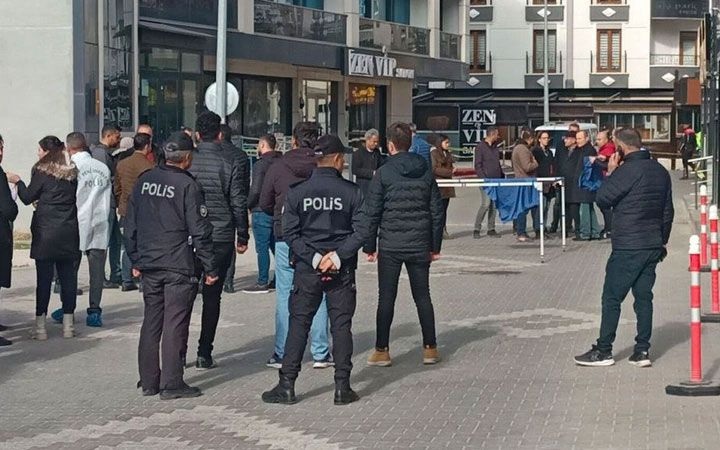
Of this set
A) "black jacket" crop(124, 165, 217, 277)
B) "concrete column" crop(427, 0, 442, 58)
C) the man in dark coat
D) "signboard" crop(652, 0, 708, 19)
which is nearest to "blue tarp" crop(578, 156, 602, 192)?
the man in dark coat

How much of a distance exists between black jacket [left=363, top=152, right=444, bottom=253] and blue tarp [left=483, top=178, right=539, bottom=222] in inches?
418

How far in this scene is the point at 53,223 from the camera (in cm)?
1246

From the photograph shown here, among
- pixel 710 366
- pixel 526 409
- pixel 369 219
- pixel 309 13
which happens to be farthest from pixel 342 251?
pixel 309 13

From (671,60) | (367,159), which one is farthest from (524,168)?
(671,60)

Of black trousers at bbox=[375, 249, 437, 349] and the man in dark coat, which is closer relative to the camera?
black trousers at bbox=[375, 249, 437, 349]

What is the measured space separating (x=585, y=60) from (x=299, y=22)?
2854 cm

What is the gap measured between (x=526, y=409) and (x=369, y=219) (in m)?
1.93

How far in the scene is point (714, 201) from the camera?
73.7 feet

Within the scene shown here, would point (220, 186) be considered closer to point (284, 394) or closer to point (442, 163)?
point (284, 394)

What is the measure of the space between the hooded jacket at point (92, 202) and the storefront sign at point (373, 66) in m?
28.1

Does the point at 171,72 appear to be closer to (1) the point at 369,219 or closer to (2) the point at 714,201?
(2) the point at 714,201

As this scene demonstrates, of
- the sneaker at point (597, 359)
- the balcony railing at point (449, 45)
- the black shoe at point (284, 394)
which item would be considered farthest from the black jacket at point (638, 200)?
the balcony railing at point (449, 45)

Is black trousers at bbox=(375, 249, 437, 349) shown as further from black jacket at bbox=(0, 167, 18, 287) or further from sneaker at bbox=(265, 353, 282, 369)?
black jacket at bbox=(0, 167, 18, 287)

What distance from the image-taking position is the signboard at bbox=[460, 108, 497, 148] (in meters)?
58.3
